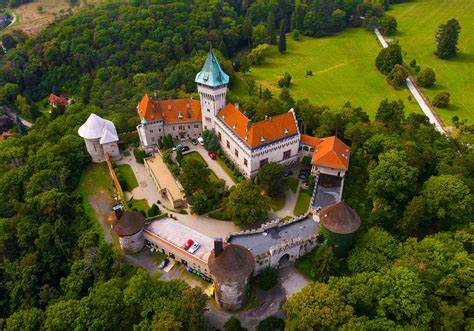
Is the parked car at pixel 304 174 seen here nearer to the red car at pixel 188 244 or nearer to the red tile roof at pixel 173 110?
the red tile roof at pixel 173 110

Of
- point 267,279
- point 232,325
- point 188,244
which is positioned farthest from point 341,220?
point 188,244

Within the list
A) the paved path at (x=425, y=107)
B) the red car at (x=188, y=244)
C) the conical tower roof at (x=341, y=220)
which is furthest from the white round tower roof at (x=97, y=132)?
the paved path at (x=425, y=107)

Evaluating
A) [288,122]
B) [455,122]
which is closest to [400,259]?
[288,122]

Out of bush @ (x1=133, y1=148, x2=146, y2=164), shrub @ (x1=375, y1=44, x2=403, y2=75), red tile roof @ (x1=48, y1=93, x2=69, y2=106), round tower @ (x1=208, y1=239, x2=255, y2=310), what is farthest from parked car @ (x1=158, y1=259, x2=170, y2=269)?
shrub @ (x1=375, y1=44, x2=403, y2=75)

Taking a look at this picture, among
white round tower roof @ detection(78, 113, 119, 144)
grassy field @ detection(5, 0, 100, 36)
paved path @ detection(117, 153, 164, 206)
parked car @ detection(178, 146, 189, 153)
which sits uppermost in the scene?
white round tower roof @ detection(78, 113, 119, 144)

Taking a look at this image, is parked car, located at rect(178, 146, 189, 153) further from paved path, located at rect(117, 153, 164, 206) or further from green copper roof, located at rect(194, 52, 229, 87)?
green copper roof, located at rect(194, 52, 229, 87)

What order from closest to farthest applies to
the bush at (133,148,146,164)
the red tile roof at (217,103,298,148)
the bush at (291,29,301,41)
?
the red tile roof at (217,103,298,148) < the bush at (133,148,146,164) < the bush at (291,29,301,41)

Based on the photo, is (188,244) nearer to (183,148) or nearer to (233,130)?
(233,130)
